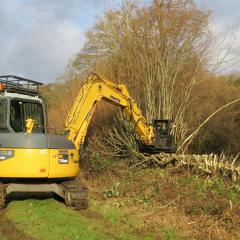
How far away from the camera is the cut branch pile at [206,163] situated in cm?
1016

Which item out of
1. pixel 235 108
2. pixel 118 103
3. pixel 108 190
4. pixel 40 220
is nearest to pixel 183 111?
pixel 118 103

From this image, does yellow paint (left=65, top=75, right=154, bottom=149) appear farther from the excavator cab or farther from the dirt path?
the dirt path

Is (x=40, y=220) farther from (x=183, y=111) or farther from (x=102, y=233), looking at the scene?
(x=183, y=111)

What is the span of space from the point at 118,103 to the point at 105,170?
197 centimetres

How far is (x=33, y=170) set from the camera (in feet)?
31.6

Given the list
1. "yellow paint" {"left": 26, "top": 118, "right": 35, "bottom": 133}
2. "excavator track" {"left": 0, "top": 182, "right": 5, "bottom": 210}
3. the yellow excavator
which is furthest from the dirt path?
"yellow paint" {"left": 26, "top": 118, "right": 35, "bottom": 133}

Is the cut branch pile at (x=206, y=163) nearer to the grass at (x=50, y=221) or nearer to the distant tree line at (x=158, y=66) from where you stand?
the distant tree line at (x=158, y=66)

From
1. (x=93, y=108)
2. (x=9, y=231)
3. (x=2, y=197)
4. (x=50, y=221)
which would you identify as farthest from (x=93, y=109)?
(x=9, y=231)

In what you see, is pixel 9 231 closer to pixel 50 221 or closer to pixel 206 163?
pixel 50 221

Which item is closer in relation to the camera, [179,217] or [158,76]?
[179,217]

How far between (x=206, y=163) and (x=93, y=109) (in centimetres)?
360

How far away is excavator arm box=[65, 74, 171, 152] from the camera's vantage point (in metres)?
12.1

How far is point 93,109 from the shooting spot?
12797 millimetres

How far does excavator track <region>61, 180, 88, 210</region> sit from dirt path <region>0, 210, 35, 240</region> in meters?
1.53
